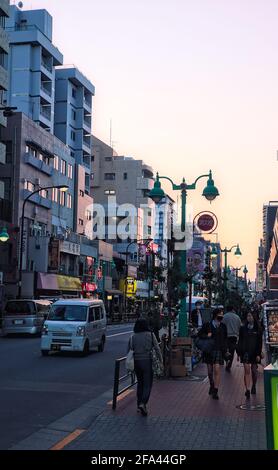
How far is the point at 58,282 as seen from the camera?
60.5 meters

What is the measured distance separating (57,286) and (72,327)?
124ft

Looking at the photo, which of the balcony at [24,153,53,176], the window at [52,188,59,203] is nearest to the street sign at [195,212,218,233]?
the balcony at [24,153,53,176]

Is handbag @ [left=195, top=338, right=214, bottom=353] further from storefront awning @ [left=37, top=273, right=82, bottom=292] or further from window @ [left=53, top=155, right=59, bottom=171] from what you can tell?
window @ [left=53, top=155, right=59, bottom=171]

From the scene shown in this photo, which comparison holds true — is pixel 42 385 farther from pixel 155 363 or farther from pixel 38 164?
pixel 38 164

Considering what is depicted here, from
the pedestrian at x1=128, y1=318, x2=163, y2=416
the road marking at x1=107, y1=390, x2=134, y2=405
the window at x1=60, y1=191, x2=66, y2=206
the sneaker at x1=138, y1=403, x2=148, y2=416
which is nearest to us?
the sneaker at x1=138, y1=403, x2=148, y2=416

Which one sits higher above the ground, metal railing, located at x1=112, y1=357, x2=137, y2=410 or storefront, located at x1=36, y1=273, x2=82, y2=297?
storefront, located at x1=36, y1=273, x2=82, y2=297

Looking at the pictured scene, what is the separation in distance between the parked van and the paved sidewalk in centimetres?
2156

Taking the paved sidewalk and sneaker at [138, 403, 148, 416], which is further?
sneaker at [138, 403, 148, 416]

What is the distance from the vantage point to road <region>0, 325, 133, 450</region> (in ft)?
35.3

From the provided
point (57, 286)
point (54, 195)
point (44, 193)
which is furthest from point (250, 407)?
point (54, 195)
